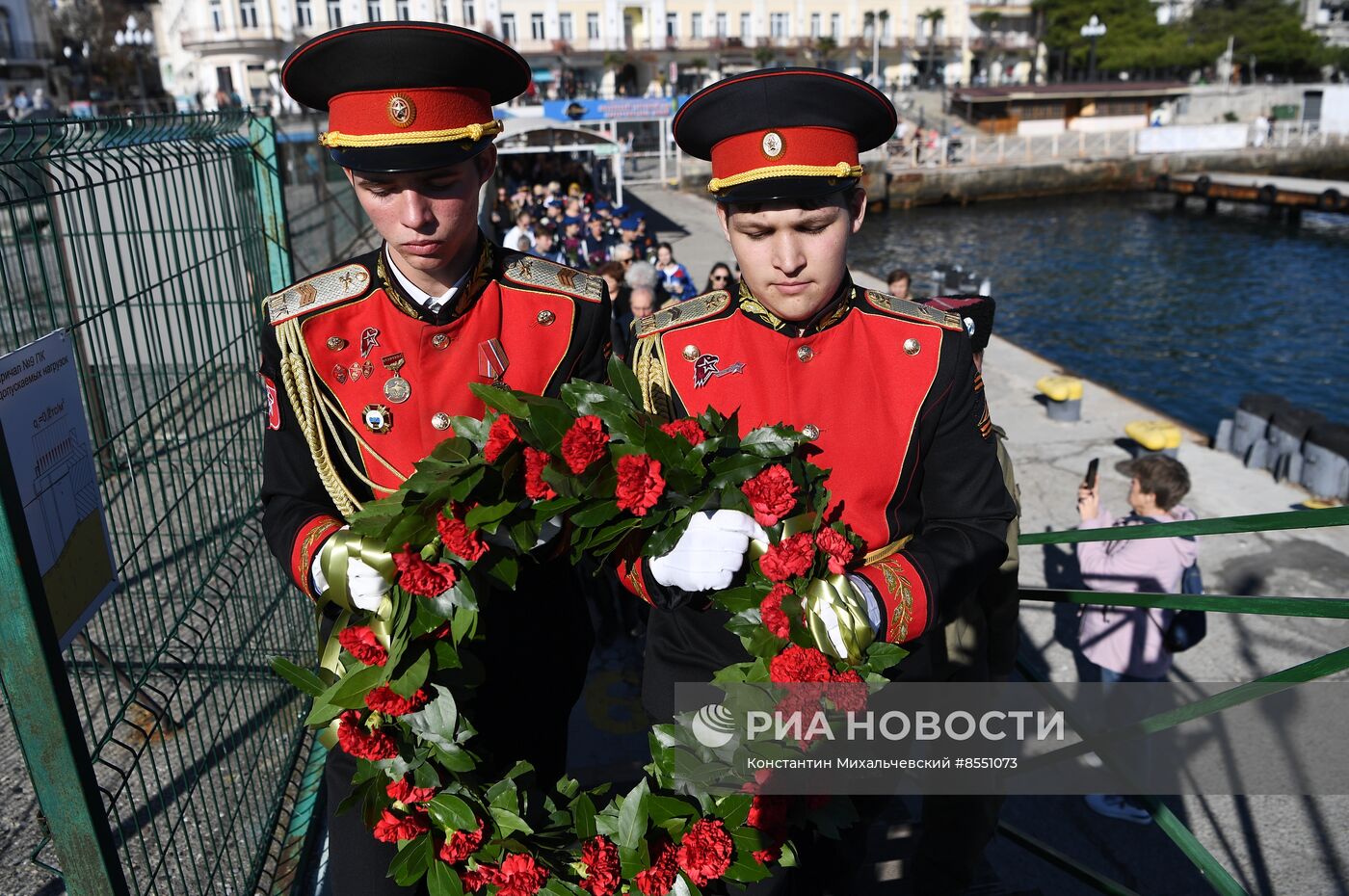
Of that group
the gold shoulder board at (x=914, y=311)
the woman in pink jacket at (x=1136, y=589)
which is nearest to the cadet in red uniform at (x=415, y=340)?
the gold shoulder board at (x=914, y=311)

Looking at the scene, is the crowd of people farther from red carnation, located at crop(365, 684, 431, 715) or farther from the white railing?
the white railing

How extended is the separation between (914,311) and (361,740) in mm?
1700

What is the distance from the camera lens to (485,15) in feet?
189

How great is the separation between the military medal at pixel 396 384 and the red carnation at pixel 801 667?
1.20m

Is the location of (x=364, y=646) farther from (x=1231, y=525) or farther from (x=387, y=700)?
(x=1231, y=525)

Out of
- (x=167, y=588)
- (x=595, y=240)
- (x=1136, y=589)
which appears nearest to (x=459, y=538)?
(x=167, y=588)

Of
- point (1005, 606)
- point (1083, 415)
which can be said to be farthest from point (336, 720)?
point (1083, 415)

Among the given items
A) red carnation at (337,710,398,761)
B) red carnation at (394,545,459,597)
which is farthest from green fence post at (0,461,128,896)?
red carnation at (394,545,459,597)

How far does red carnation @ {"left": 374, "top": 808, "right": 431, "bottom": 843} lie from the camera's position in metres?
2.33

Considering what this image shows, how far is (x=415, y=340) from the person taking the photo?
2.72 metres

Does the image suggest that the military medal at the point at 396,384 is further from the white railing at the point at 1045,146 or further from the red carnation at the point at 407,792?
the white railing at the point at 1045,146

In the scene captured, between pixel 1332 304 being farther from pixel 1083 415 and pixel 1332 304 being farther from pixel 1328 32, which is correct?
pixel 1328 32

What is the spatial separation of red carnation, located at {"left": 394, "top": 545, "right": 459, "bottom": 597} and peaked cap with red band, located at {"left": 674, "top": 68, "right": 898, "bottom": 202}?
108 cm

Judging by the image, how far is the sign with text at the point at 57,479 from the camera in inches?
84.2
